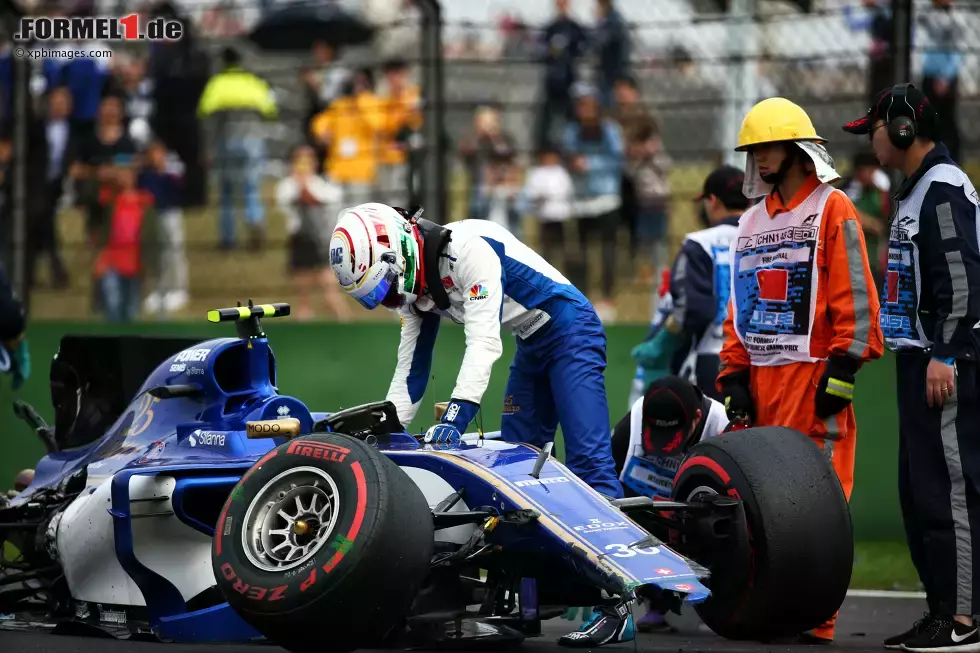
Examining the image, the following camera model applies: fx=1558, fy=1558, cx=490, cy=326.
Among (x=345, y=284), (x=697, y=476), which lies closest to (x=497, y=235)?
(x=345, y=284)

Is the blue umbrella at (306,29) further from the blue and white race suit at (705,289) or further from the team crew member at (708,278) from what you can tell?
the blue and white race suit at (705,289)

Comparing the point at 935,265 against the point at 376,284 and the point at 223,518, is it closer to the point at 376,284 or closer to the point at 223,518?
the point at 376,284

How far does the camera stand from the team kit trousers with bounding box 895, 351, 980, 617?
5797mm

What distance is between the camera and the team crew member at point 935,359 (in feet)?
19.1

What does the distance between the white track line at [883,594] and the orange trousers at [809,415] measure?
1.71 metres

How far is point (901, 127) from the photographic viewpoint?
607 centimetres

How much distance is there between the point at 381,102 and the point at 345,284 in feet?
16.3

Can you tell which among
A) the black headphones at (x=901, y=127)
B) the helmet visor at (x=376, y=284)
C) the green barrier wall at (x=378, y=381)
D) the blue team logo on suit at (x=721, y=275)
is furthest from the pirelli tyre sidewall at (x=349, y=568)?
the green barrier wall at (x=378, y=381)

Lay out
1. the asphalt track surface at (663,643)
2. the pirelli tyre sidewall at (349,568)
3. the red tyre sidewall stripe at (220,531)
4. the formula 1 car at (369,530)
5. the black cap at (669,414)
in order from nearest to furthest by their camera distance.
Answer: the pirelli tyre sidewall at (349,568) → the formula 1 car at (369,530) → the red tyre sidewall stripe at (220,531) → the asphalt track surface at (663,643) → the black cap at (669,414)

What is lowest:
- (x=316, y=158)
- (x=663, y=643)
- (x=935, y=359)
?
(x=663, y=643)

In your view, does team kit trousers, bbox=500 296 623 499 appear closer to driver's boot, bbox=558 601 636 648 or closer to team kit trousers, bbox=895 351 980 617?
driver's boot, bbox=558 601 636 648

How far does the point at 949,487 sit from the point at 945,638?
22.1 inches

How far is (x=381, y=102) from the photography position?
10.7 m

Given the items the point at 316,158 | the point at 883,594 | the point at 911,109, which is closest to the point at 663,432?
the point at 911,109
